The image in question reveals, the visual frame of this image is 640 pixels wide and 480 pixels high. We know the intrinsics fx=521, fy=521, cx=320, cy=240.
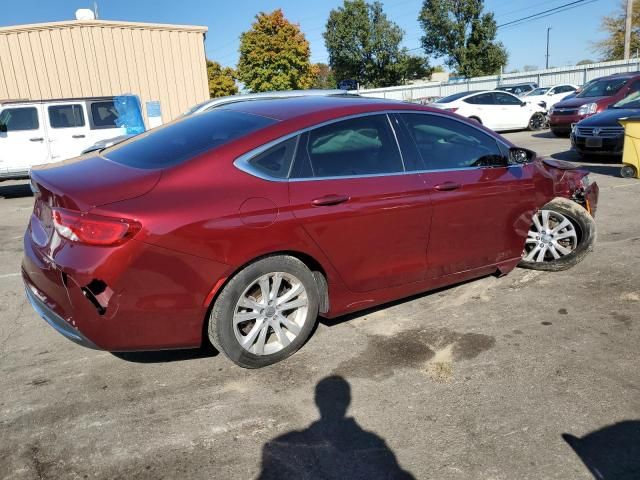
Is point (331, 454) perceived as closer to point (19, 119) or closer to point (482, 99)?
point (19, 119)

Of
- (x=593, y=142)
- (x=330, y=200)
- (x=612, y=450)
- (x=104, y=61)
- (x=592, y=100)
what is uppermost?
(x=104, y=61)

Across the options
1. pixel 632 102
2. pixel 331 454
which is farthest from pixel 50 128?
pixel 632 102

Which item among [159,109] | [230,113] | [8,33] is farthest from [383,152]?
[8,33]

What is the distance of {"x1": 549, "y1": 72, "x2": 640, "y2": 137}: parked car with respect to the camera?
13.7m

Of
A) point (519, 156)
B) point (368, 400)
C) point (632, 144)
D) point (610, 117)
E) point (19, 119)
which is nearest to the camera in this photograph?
point (368, 400)

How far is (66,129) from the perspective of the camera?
11352 mm

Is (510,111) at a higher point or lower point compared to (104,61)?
lower

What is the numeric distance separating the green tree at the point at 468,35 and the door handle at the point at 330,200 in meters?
51.1

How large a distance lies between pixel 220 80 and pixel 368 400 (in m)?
54.9

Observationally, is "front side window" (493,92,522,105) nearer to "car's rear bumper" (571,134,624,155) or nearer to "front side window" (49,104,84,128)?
"car's rear bumper" (571,134,624,155)

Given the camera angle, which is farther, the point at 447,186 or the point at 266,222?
the point at 447,186

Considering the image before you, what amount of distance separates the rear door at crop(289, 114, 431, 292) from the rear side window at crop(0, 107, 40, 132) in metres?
10.0

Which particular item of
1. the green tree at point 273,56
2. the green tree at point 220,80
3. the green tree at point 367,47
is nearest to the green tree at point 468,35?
the green tree at point 367,47

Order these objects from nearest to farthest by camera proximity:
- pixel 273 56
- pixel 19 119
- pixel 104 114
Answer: pixel 19 119, pixel 104 114, pixel 273 56
